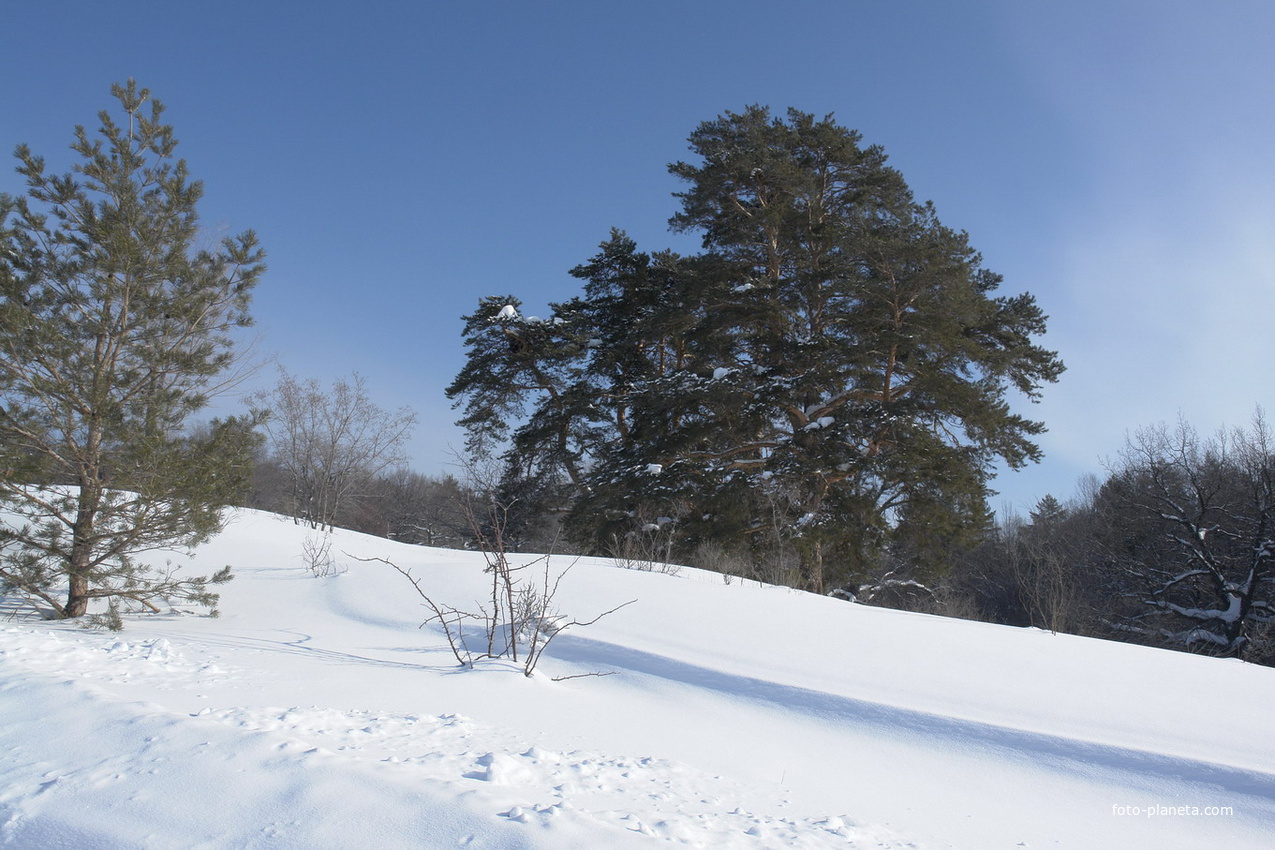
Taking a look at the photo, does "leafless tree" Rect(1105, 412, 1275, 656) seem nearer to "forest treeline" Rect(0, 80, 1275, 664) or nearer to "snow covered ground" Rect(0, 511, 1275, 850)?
"forest treeline" Rect(0, 80, 1275, 664)

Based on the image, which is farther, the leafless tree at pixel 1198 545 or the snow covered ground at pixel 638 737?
the leafless tree at pixel 1198 545

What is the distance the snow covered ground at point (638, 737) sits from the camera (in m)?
2.34

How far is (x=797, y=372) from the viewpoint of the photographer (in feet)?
55.2

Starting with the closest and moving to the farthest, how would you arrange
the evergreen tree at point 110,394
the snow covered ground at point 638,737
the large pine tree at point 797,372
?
the snow covered ground at point 638,737, the evergreen tree at point 110,394, the large pine tree at point 797,372

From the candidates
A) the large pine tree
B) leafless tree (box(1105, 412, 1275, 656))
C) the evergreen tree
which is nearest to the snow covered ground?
the evergreen tree

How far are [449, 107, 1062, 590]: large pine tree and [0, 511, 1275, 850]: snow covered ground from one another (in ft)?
28.2

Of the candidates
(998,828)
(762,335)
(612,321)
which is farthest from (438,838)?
(612,321)

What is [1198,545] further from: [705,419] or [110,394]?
[110,394]

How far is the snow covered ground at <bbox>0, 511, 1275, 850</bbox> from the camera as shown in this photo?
7.67 feet

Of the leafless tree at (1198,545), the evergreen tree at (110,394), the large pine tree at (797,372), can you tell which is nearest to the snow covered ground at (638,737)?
the evergreen tree at (110,394)

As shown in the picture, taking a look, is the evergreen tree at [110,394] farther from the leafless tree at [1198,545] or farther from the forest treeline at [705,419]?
the leafless tree at [1198,545]

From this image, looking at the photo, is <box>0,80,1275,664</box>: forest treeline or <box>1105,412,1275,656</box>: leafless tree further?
<box>1105,412,1275,656</box>: leafless tree

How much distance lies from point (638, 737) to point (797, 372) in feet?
45.7

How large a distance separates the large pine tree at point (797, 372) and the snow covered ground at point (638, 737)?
28.2 feet
